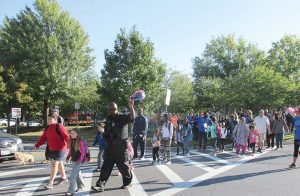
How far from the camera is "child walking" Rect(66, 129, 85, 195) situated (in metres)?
8.37

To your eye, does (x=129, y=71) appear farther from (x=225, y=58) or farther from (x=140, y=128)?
(x=225, y=58)

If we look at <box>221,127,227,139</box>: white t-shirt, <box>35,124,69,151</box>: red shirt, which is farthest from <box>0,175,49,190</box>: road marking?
<box>221,127,227,139</box>: white t-shirt

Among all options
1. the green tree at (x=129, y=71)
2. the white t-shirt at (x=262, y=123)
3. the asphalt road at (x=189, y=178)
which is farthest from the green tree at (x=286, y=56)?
the asphalt road at (x=189, y=178)

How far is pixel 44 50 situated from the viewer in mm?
38312

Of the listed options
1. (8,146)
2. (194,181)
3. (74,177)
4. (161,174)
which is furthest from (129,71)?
(74,177)

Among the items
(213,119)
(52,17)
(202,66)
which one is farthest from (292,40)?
(213,119)

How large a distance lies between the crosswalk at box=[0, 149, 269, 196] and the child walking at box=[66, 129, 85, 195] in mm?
270

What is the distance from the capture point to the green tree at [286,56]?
61.5 metres

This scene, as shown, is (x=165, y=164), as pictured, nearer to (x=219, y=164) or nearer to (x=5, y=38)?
(x=219, y=164)

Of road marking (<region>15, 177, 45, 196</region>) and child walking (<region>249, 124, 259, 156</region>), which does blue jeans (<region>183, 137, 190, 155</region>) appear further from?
road marking (<region>15, 177, 45, 196</region>)

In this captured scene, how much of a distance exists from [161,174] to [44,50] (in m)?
29.8

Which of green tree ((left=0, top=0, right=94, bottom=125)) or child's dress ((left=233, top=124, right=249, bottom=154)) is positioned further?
green tree ((left=0, top=0, right=94, bottom=125))

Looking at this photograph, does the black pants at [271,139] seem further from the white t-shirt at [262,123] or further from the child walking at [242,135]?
the child walking at [242,135]

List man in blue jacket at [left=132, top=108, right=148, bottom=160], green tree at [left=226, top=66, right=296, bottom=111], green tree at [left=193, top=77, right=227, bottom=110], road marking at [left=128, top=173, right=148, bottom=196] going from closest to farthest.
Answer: road marking at [left=128, top=173, right=148, bottom=196], man in blue jacket at [left=132, top=108, right=148, bottom=160], green tree at [left=226, top=66, right=296, bottom=111], green tree at [left=193, top=77, right=227, bottom=110]
